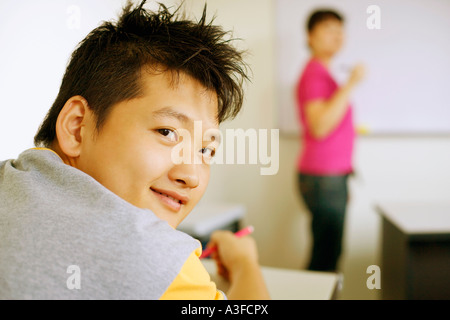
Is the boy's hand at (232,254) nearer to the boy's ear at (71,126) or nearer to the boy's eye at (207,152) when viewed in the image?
the boy's eye at (207,152)

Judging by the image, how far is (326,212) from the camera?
6.41 ft

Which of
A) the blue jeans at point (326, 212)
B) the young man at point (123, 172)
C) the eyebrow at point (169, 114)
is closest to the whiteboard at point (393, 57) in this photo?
the blue jeans at point (326, 212)

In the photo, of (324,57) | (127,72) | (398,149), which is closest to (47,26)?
(127,72)

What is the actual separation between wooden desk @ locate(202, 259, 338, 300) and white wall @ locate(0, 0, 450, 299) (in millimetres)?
1689

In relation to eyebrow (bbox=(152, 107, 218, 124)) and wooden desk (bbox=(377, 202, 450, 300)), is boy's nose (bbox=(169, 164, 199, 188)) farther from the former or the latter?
wooden desk (bbox=(377, 202, 450, 300))

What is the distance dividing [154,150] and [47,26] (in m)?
0.83

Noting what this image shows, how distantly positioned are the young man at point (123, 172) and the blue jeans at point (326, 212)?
1244 millimetres

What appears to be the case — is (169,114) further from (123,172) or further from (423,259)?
(423,259)

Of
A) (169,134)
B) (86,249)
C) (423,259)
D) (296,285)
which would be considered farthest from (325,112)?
(86,249)

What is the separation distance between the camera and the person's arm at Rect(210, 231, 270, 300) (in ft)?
2.40

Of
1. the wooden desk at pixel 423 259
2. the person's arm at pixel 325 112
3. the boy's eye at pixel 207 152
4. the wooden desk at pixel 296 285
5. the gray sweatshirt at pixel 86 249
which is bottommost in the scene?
the wooden desk at pixel 423 259

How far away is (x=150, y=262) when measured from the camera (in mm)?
373

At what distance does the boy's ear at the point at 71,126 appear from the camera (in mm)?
556
